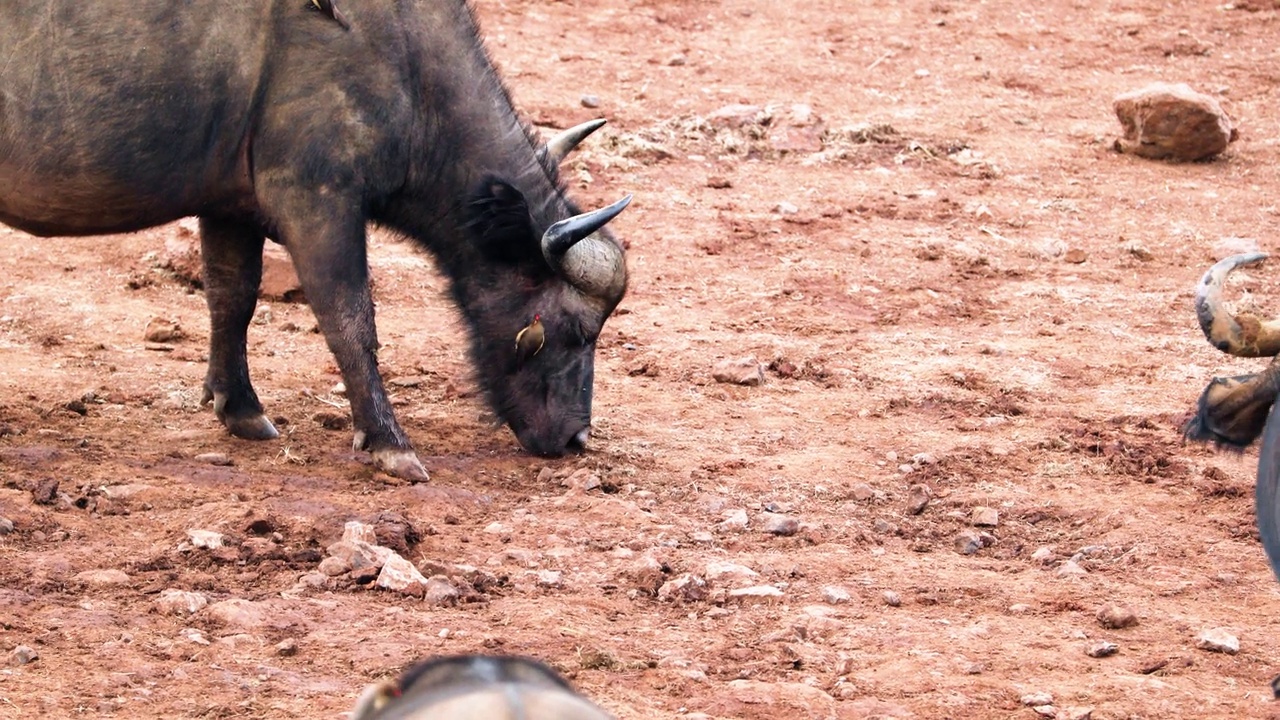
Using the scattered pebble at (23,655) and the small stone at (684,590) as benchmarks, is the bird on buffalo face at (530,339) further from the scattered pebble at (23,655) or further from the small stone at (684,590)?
the scattered pebble at (23,655)

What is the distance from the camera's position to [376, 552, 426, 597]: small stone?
18.7 feet

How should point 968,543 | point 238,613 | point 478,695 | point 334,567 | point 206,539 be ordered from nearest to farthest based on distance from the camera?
point 478,695, point 238,613, point 334,567, point 206,539, point 968,543

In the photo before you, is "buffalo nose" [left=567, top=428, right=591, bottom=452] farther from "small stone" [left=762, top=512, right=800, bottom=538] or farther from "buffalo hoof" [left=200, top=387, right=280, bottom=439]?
"buffalo hoof" [left=200, top=387, right=280, bottom=439]

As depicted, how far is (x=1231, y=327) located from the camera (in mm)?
4844

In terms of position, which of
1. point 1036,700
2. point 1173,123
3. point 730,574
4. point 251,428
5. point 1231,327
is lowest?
point 251,428

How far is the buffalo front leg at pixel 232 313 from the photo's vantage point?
7.57 m

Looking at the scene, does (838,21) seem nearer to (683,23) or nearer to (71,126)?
(683,23)

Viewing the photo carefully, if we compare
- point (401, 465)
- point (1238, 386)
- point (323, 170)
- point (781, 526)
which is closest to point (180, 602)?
point (401, 465)

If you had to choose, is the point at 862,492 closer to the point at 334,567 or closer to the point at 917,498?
the point at 917,498

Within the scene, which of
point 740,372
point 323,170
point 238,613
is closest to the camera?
point 238,613

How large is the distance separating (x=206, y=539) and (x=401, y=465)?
126cm

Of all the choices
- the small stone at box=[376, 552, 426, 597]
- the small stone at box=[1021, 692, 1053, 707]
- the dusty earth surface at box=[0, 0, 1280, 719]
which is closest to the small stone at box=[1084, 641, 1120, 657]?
the dusty earth surface at box=[0, 0, 1280, 719]

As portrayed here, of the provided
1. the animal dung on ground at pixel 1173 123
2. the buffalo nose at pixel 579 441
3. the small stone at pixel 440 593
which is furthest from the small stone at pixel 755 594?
the animal dung on ground at pixel 1173 123

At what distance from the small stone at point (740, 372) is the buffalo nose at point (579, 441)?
125 cm
